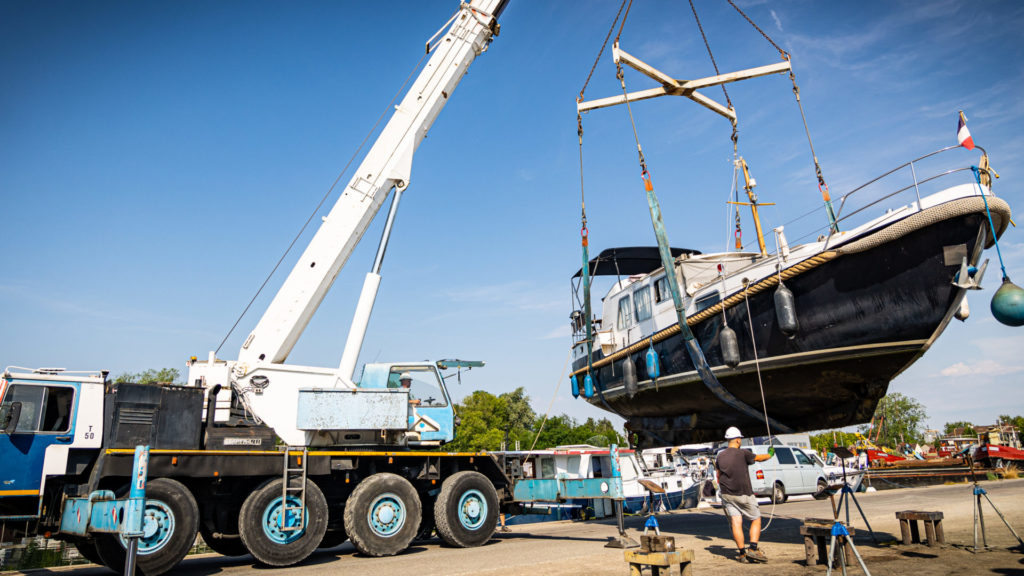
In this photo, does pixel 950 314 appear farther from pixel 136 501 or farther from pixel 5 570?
pixel 5 570

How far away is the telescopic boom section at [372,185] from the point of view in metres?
8.72

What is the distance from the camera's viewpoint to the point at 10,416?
6.65 m

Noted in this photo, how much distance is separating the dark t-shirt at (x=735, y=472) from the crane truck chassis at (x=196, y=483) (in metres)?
1.61

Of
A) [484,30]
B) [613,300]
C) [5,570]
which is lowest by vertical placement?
[5,570]

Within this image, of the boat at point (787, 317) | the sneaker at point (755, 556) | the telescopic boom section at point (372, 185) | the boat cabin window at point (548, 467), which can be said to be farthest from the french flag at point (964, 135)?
the boat cabin window at point (548, 467)

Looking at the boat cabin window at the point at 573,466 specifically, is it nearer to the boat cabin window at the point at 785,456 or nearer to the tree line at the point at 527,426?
the boat cabin window at the point at 785,456

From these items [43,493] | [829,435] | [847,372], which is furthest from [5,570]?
[829,435]

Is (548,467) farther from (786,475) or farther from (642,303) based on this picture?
(786,475)

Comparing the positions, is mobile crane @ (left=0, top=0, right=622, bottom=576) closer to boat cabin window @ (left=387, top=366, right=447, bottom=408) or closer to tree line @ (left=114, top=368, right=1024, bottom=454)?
boat cabin window @ (left=387, top=366, right=447, bottom=408)

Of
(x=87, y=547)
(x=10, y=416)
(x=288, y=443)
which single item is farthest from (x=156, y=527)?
(x=10, y=416)

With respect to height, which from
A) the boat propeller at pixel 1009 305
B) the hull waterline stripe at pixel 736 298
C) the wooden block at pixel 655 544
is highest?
the hull waterline stripe at pixel 736 298

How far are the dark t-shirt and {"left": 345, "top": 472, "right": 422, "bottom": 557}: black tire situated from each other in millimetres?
4136

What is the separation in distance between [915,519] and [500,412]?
140 ft

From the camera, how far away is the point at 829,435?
64.1m
